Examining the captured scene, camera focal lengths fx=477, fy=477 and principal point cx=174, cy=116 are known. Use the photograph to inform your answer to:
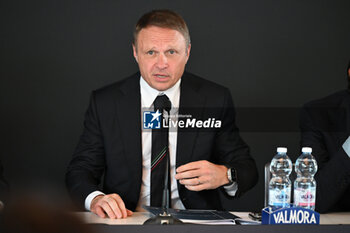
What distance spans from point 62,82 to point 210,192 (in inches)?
57.1

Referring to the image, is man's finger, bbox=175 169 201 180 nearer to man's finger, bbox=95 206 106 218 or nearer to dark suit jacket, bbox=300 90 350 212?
man's finger, bbox=95 206 106 218

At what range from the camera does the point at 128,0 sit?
335 centimetres

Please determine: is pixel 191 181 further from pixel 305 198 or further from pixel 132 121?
pixel 132 121

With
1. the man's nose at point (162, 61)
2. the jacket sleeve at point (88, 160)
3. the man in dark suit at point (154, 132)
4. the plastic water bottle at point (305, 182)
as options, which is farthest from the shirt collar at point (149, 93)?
the plastic water bottle at point (305, 182)

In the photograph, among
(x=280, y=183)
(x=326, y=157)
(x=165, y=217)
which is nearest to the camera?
(x=165, y=217)

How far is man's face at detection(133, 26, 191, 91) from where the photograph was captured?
246cm

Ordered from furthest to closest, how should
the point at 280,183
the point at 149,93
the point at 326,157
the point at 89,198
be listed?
the point at 149,93 → the point at 326,157 → the point at 89,198 → the point at 280,183

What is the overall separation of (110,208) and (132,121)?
2.32 ft

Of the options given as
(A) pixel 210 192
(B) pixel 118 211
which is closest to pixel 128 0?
(A) pixel 210 192

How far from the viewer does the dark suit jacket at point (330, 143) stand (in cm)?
198

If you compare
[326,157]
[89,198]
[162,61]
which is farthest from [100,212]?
[326,157]

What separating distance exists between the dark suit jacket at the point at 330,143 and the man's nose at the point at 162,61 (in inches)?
32.0

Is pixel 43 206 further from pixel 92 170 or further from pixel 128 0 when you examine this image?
pixel 128 0

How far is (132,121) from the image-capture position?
8.13 ft
